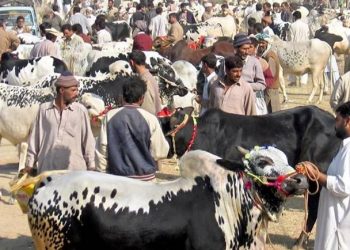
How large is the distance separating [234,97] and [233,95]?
24mm

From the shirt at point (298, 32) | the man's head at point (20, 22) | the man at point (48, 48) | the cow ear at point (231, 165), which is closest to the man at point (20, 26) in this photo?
the man's head at point (20, 22)

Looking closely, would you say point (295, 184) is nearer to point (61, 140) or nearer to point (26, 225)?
point (61, 140)

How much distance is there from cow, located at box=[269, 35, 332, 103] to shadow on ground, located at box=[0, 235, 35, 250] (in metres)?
10.6

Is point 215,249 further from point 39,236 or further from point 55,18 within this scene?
point 55,18

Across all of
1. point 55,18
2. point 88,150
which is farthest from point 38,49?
point 55,18

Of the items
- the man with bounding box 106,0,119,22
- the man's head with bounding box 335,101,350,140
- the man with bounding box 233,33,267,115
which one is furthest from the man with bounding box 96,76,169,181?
the man with bounding box 106,0,119,22

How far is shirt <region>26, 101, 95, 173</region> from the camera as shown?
627 centimetres

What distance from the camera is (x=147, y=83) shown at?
25.9ft

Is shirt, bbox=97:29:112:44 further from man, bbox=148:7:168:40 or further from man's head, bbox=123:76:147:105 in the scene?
man's head, bbox=123:76:147:105

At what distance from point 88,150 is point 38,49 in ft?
26.4

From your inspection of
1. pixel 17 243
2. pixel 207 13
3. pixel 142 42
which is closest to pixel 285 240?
pixel 17 243

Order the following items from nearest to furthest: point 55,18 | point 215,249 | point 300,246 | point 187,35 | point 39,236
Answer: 1. point 215,249
2. point 39,236
3. point 300,246
4. point 187,35
5. point 55,18

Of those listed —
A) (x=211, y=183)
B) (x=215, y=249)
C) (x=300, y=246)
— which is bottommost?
(x=300, y=246)

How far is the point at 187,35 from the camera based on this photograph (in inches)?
853
